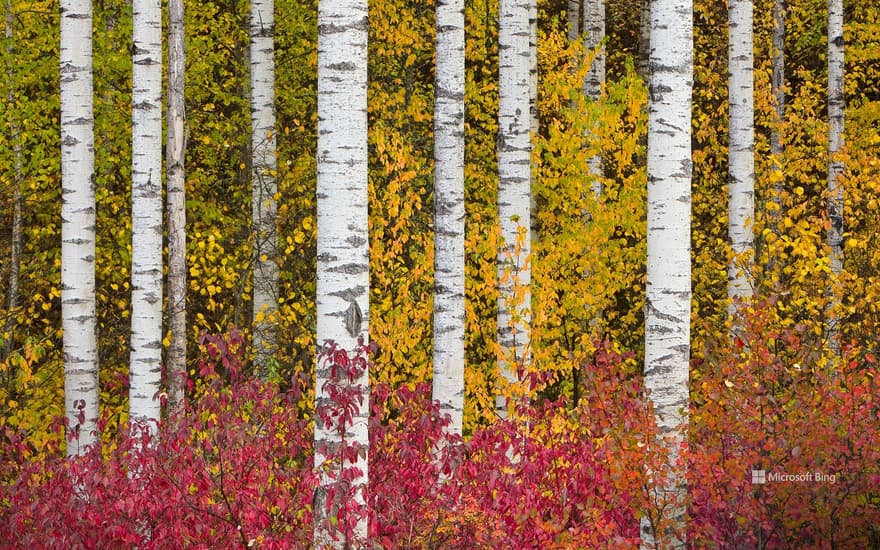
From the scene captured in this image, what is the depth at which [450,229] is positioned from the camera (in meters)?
8.52

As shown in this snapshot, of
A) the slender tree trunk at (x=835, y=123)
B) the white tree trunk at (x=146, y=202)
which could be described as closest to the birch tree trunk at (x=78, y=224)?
the white tree trunk at (x=146, y=202)

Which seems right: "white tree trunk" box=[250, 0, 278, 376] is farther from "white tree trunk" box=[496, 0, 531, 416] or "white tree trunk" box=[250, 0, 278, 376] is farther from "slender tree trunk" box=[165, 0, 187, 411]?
"white tree trunk" box=[496, 0, 531, 416]

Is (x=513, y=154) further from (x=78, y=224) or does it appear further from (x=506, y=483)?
(x=78, y=224)

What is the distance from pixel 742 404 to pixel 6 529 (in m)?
5.17

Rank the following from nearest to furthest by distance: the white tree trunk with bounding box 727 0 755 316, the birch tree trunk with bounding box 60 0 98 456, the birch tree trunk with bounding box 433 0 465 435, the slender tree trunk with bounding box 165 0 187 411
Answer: the birch tree trunk with bounding box 60 0 98 456
the birch tree trunk with bounding box 433 0 465 435
the slender tree trunk with bounding box 165 0 187 411
the white tree trunk with bounding box 727 0 755 316

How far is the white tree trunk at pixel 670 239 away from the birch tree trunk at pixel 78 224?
4.65m

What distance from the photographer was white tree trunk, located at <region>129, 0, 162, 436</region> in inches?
311

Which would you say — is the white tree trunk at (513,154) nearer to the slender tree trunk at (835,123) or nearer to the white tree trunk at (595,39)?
the white tree trunk at (595,39)

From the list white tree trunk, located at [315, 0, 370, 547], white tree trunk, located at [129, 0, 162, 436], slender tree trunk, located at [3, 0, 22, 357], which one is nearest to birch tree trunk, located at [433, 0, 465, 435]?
white tree trunk, located at [129, 0, 162, 436]

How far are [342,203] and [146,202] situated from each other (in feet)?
12.1

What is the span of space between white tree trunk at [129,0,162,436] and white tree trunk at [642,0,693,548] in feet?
13.2

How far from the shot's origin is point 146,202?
8188 millimetres

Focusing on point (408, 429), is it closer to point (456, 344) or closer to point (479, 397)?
point (456, 344)

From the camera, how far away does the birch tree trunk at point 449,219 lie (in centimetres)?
826
